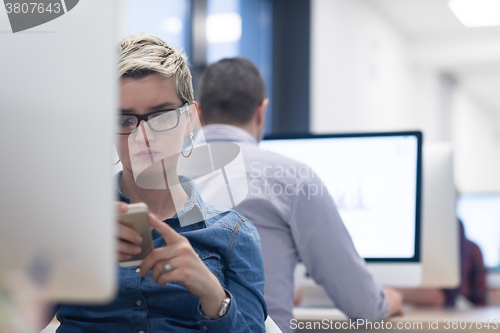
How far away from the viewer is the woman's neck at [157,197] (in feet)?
3.31

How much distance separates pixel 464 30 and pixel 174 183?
4875 millimetres

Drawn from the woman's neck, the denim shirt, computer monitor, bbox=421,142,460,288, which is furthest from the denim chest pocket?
computer monitor, bbox=421,142,460,288

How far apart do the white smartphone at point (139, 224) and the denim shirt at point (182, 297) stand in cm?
20

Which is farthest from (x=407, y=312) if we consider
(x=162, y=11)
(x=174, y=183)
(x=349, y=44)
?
(x=349, y=44)

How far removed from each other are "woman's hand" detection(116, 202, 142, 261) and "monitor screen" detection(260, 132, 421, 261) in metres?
0.98

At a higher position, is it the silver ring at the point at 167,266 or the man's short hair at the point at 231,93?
the man's short hair at the point at 231,93

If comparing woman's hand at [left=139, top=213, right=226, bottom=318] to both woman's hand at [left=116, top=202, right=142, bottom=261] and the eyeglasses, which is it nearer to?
woman's hand at [left=116, top=202, right=142, bottom=261]

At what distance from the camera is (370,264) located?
154cm

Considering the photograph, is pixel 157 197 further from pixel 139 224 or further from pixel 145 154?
pixel 139 224

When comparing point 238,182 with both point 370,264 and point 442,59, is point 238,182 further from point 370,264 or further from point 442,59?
point 442,59

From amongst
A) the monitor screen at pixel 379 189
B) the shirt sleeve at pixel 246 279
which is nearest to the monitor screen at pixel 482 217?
the monitor screen at pixel 379 189

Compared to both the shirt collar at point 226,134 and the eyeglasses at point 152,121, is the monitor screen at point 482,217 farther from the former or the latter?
the eyeglasses at point 152,121

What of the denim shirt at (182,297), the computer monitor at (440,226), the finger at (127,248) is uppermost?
the finger at (127,248)

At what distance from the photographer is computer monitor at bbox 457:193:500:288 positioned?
7.96ft
